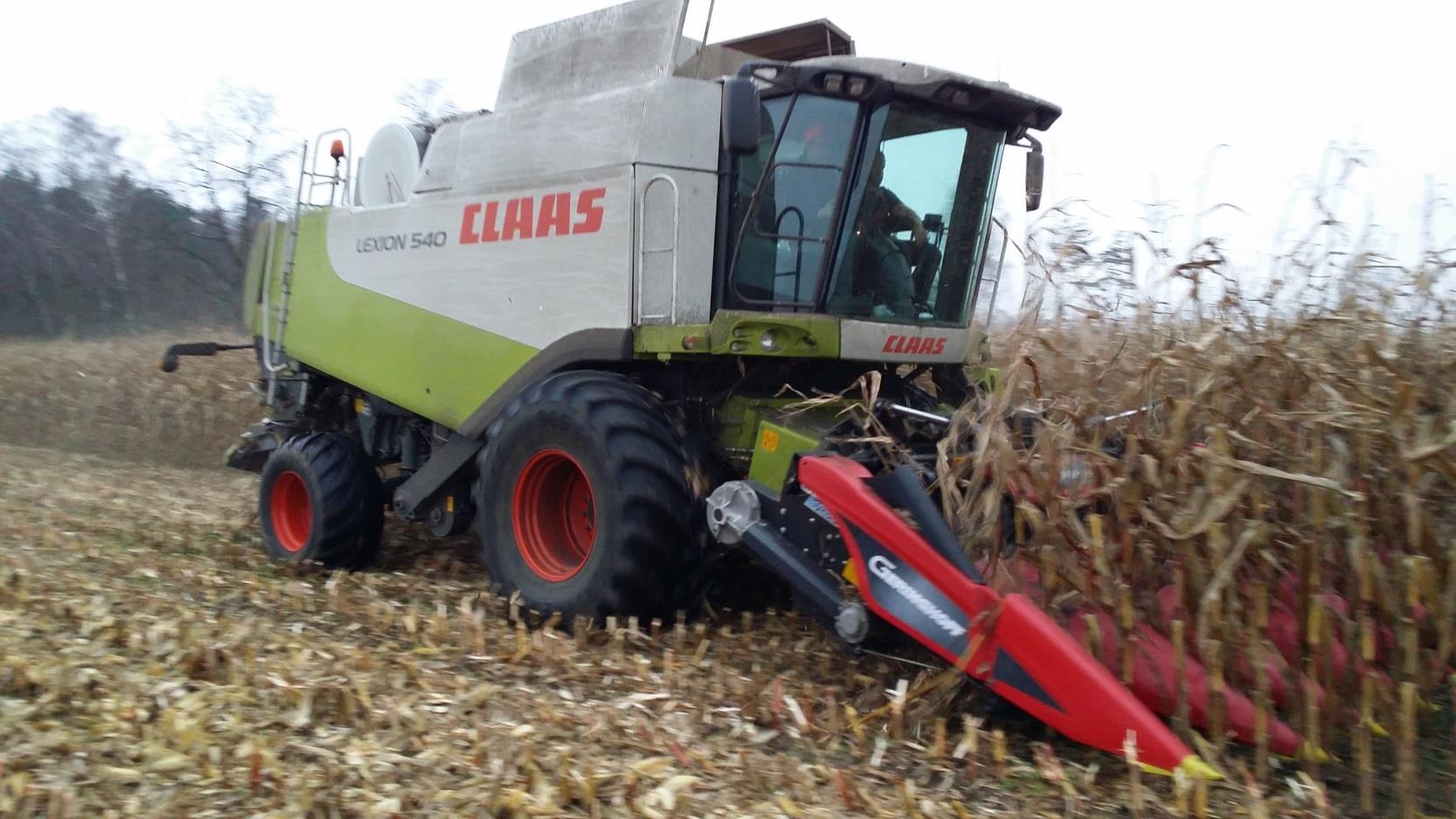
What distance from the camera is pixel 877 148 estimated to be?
419 centimetres

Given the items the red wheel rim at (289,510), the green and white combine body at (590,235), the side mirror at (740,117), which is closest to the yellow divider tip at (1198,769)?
the green and white combine body at (590,235)

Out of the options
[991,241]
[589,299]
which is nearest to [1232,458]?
[991,241]

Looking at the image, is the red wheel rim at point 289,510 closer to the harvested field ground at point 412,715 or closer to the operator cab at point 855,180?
the harvested field ground at point 412,715

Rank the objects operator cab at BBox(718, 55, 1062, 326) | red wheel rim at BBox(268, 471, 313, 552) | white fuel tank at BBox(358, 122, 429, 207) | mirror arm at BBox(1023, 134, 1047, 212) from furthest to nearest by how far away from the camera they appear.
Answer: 1. red wheel rim at BBox(268, 471, 313, 552)
2. white fuel tank at BBox(358, 122, 429, 207)
3. mirror arm at BBox(1023, 134, 1047, 212)
4. operator cab at BBox(718, 55, 1062, 326)

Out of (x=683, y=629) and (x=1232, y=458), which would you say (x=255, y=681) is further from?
(x=1232, y=458)

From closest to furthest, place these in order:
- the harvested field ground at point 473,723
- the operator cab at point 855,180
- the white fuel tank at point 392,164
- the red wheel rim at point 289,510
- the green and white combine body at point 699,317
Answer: the harvested field ground at point 473,723
the green and white combine body at point 699,317
the operator cab at point 855,180
the white fuel tank at point 392,164
the red wheel rim at point 289,510

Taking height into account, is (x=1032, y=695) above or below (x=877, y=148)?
below

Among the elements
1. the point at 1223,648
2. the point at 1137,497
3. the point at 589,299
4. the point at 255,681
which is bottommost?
the point at 255,681

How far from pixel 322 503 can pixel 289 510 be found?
70cm

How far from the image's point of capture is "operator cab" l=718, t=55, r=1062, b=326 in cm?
411

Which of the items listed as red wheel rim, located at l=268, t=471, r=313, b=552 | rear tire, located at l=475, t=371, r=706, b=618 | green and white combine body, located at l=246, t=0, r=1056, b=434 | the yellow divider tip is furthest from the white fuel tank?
the yellow divider tip

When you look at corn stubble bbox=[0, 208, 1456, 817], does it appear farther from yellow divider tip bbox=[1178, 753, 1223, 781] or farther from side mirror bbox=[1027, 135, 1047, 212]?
side mirror bbox=[1027, 135, 1047, 212]

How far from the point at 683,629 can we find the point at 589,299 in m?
1.34

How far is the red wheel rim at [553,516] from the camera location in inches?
171
